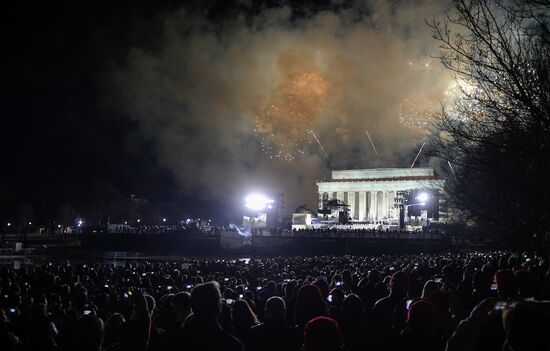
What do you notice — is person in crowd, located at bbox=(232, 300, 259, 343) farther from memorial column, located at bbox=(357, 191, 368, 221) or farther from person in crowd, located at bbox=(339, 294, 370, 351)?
memorial column, located at bbox=(357, 191, 368, 221)

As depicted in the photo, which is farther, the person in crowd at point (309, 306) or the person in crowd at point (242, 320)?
the person in crowd at point (242, 320)

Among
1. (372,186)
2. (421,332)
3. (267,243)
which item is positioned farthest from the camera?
(372,186)

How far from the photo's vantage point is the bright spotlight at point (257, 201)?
74.2m

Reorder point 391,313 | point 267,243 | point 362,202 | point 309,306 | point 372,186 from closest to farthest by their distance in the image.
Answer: point 309,306 → point 391,313 → point 267,243 → point 372,186 → point 362,202

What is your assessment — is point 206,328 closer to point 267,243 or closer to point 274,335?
point 274,335

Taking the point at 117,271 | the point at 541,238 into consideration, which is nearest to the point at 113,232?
the point at 117,271

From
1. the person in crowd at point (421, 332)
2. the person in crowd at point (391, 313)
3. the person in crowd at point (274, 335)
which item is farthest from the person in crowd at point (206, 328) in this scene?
the person in crowd at point (391, 313)

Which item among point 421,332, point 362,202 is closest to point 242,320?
point 421,332

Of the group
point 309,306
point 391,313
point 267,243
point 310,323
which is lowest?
point 267,243

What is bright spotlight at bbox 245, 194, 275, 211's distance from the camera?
74188 millimetres

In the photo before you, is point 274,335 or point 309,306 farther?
point 309,306

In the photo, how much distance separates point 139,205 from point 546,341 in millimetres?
118329

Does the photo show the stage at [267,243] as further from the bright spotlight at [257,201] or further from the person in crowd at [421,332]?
the person in crowd at [421,332]

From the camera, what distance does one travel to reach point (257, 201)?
74.9 meters
